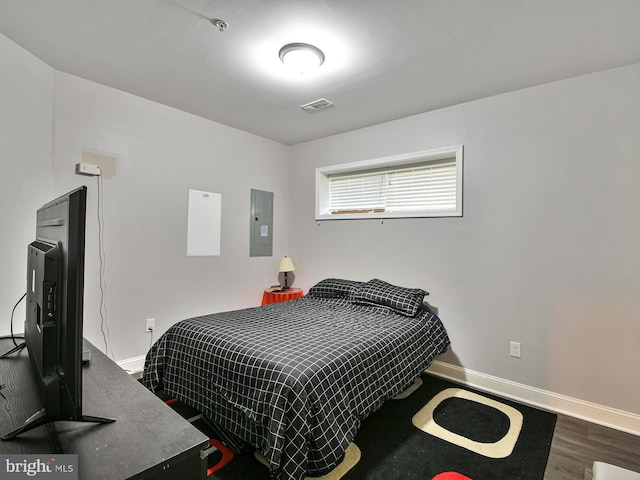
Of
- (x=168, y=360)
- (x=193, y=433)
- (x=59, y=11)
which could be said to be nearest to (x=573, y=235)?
(x=193, y=433)

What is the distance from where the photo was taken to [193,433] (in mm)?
882

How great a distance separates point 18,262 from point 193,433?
220cm

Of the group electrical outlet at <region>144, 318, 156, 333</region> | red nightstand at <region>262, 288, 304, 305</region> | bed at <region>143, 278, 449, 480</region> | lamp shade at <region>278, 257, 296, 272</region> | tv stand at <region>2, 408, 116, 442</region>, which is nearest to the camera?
tv stand at <region>2, 408, 116, 442</region>

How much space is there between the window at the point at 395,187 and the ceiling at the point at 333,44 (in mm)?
622

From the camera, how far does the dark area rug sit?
1.73 meters

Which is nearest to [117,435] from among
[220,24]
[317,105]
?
[220,24]

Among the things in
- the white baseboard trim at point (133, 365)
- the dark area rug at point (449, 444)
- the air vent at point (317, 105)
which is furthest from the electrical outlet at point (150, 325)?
the air vent at point (317, 105)

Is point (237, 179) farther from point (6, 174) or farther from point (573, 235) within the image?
point (573, 235)

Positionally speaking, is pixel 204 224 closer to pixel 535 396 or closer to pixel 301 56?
pixel 301 56

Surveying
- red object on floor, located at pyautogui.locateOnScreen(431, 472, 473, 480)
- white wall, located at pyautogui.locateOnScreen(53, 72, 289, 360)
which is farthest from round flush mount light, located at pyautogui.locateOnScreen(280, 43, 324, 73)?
red object on floor, located at pyautogui.locateOnScreen(431, 472, 473, 480)

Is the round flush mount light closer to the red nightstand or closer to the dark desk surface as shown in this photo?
the dark desk surface

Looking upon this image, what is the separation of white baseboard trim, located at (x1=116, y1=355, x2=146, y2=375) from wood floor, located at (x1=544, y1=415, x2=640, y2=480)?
3.10 m

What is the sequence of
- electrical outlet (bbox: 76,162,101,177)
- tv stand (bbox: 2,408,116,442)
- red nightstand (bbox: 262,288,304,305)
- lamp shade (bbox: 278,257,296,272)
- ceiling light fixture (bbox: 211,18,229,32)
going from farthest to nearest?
lamp shade (bbox: 278,257,296,272) < red nightstand (bbox: 262,288,304,305) < electrical outlet (bbox: 76,162,101,177) < ceiling light fixture (bbox: 211,18,229,32) < tv stand (bbox: 2,408,116,442)

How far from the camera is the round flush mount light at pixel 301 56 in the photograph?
208 cm
